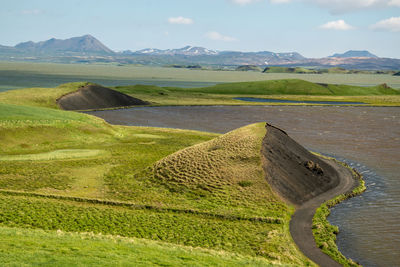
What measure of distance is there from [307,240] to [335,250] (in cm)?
240

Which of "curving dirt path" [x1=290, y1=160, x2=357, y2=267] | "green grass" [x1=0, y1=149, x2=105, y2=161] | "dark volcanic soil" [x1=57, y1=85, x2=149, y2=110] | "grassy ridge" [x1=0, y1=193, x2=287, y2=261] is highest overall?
"dark volcanic soil" [x1=57, y1=85, x2=149, y2=110]

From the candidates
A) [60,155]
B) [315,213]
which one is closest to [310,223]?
[315,213]

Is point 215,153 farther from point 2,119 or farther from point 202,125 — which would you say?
point 202,125

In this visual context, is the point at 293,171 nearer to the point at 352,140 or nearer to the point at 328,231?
the point at 328,231

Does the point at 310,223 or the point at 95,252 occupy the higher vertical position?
the point at 95,252

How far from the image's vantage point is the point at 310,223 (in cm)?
3388

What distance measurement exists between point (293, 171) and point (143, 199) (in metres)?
16.7

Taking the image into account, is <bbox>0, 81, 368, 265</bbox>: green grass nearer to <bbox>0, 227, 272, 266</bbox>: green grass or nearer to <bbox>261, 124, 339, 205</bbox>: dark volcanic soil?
<bbox>261, 124, 339, 205</bbox>: dark volcanic soil

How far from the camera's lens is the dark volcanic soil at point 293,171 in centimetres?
4031

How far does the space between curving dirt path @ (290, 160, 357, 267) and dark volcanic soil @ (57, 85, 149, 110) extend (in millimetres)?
88632

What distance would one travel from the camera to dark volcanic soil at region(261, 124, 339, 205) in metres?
40.3

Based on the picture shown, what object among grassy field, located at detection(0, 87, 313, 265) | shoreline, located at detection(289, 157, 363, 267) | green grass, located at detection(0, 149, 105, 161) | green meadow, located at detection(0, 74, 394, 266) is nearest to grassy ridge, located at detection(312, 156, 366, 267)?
shoreline, located at detection(289, 157, 363, 267)

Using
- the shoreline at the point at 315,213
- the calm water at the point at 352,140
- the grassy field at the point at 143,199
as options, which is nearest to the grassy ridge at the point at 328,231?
the shoreline at the point at 315,213

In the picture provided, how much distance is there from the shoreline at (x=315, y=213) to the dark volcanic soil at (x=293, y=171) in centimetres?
83
